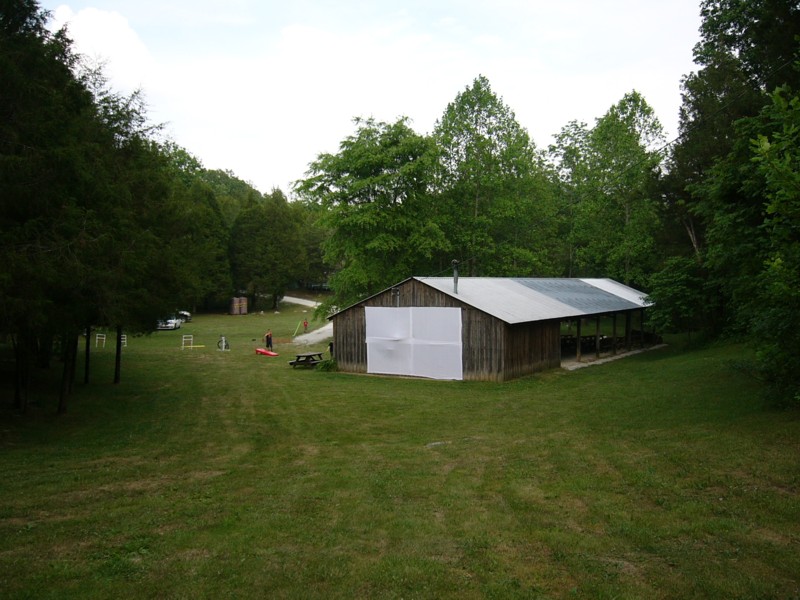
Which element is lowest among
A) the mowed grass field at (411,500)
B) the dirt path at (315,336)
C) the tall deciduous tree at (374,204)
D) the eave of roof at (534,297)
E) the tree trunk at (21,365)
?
the mowed grass field at (411,500)

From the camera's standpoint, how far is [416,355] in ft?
78.6

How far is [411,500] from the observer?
7.80 m

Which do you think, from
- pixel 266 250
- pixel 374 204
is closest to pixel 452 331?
pixel 374 204

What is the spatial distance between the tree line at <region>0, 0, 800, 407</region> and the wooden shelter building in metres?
6.71

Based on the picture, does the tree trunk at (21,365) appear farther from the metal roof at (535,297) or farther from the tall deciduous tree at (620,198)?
the tall deciduous tree at (620,198)

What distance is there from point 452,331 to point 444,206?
1738 cm

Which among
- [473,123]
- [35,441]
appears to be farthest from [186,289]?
[473,123]

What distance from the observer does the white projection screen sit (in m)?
23.0

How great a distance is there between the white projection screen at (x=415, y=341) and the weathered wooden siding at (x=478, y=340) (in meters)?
0.30

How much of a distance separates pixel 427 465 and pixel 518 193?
33.3 m

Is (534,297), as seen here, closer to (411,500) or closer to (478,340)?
(478,340)

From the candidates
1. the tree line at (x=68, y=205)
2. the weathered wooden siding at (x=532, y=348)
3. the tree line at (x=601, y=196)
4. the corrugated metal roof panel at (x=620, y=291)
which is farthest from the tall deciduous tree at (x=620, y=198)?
the tree line at (x=68, y=205)

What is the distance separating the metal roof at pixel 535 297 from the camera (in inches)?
916

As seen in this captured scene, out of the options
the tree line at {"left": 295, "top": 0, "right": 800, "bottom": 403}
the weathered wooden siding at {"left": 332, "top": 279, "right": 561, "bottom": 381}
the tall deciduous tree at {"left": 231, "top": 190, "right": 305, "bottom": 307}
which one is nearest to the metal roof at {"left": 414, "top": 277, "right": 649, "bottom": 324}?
the weathered wooden siding at {"left": 332, "top": 279, "right": 561, "bottom": 381}
